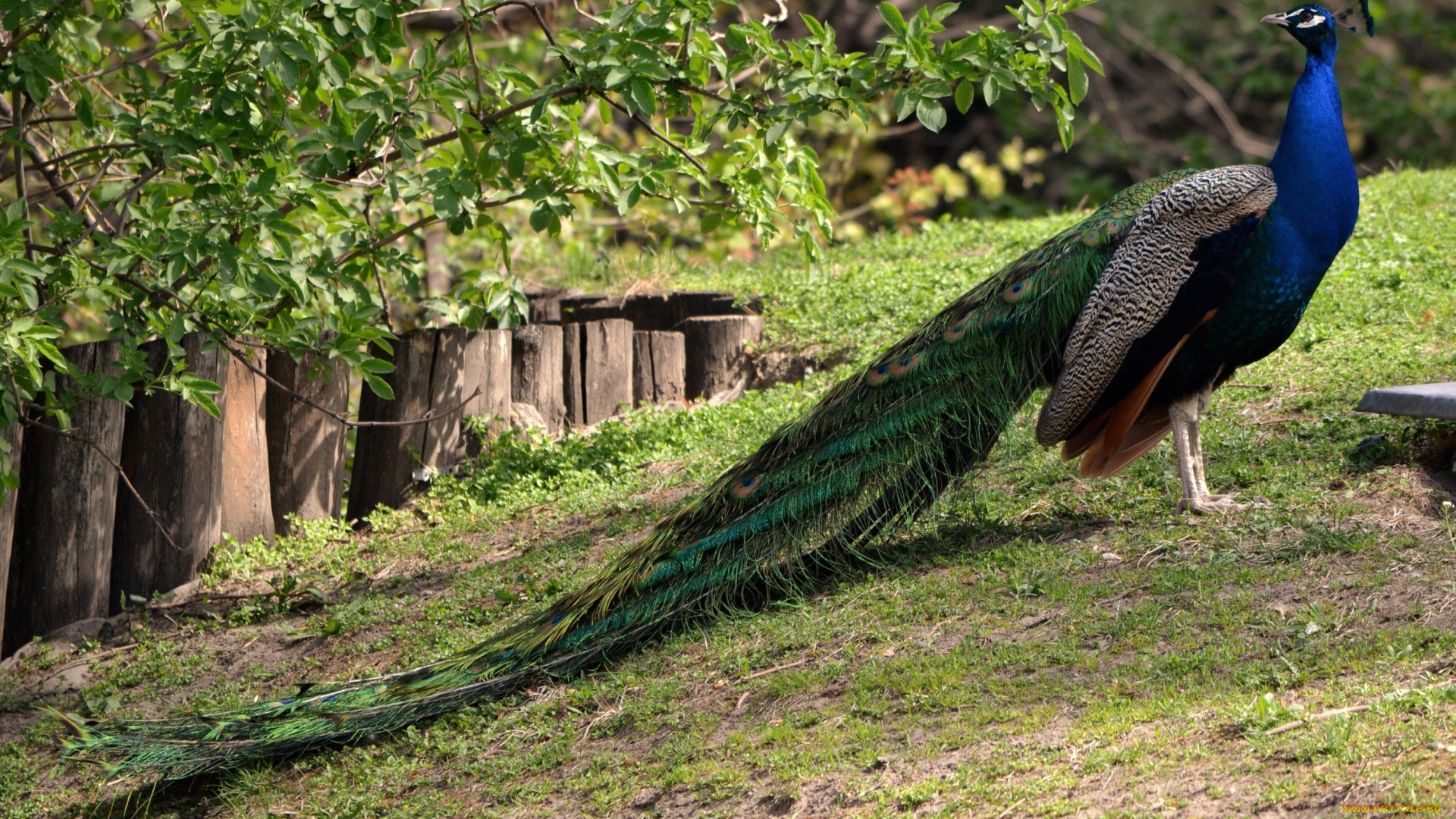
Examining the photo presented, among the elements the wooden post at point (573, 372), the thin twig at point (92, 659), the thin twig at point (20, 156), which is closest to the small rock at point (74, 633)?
Result: the thin twig at point (92, 659)

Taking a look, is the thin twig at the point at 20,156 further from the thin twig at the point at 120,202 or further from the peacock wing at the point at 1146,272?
the peacock wing at the point at 1146,272

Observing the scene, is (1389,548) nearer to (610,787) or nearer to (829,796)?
(829,796)

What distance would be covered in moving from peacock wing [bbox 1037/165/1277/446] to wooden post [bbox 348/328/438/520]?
3328 mm

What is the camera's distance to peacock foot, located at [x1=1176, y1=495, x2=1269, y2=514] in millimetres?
4609

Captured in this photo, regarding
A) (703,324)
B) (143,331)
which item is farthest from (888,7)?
(703,324)

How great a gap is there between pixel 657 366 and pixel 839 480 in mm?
2963

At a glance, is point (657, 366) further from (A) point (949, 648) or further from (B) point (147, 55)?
(A) point (949, 648)

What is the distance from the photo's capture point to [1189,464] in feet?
15.2

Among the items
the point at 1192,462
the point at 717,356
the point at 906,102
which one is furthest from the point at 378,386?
the point at 1192,462

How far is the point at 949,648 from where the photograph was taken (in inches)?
157

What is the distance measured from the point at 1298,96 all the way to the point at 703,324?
3624mm

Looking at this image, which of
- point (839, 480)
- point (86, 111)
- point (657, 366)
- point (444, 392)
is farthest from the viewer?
point (657, 366)

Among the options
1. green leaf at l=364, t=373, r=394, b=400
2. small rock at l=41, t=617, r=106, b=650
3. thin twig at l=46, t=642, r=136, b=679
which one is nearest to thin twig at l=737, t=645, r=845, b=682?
green leaf at l=364, t=373, r=394, b=400

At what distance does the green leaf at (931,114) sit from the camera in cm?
418
